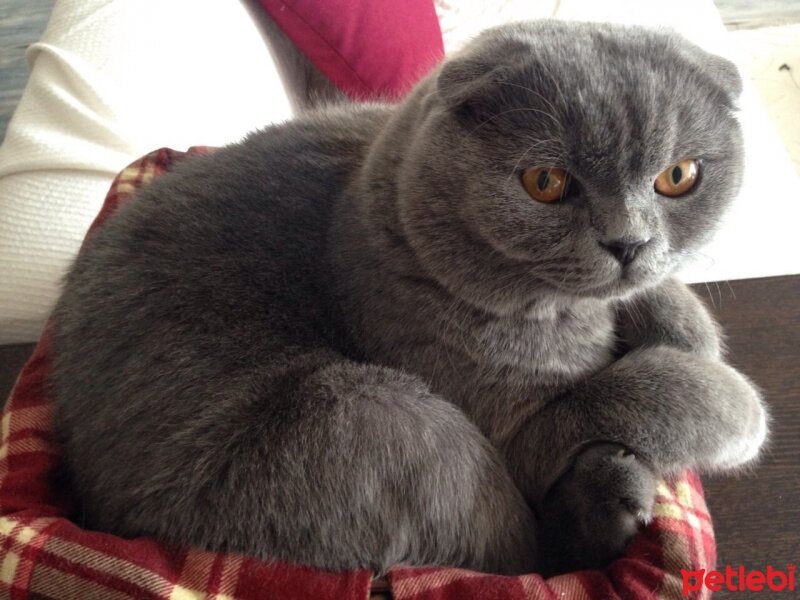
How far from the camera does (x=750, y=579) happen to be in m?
0.68

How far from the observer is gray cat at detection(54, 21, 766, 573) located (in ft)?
2.24

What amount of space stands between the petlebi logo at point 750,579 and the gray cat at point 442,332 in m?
0.09

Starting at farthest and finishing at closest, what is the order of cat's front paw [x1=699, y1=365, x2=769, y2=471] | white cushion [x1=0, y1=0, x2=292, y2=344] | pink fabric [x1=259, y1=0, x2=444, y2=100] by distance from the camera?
pink fabric [x1=259, y1=0, x2=444, y2=100] < white cushion [x1=0, y1=0, x2=292, y2=344] < cat's front paw [x1=699, y1=365, x2=769, y2=471]

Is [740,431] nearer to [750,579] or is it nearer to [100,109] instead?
[750,579]

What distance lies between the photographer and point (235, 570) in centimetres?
67

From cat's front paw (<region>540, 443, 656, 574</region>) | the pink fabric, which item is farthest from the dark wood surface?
the pink fabric

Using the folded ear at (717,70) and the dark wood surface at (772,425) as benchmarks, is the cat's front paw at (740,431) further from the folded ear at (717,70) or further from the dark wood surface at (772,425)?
the folded ear at (717,70)

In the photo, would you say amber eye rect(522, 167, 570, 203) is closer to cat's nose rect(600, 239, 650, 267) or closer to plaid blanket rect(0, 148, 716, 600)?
cat's nose rect(600, 239, 650, 267)

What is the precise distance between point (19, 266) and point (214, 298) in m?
0.43

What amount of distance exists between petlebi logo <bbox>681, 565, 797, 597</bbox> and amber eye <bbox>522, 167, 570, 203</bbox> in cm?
39

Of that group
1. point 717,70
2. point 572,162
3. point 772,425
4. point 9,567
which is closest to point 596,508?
point 772,425

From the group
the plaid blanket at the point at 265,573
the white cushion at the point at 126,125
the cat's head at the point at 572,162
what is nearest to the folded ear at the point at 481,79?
the cat's head at the point at 572,162

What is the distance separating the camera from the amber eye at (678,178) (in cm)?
70

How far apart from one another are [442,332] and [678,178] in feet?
1.02
